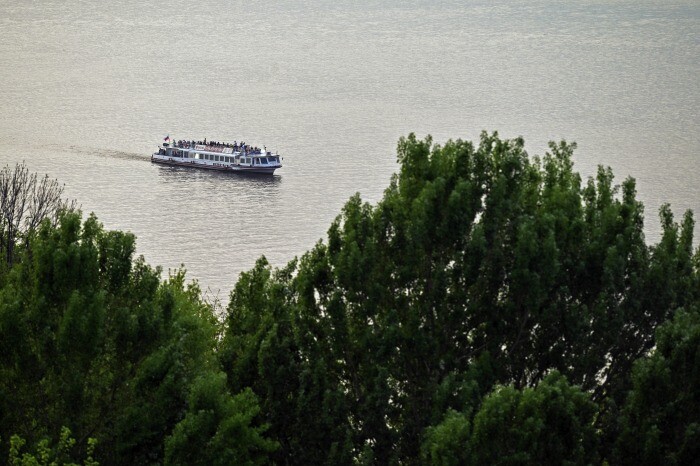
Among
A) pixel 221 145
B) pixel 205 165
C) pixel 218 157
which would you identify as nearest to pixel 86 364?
pixel 218 157

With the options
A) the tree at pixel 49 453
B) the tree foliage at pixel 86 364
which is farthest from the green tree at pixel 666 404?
the tree at pixel 49 453

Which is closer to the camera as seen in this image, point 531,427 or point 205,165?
point 531,427

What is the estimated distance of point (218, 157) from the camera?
7831cm

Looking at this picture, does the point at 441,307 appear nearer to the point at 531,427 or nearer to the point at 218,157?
the point at 531,427

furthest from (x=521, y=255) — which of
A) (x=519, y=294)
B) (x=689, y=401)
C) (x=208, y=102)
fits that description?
(x=208, y=102)

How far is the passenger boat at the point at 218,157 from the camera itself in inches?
3007

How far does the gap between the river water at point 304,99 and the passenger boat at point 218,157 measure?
0.77 metres

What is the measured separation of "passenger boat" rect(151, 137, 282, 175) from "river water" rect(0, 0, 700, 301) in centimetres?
77

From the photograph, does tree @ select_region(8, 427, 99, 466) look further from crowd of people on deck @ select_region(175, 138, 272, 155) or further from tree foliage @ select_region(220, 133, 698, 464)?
crowd of people on deck @ select_region(175, 138, 272, 155)

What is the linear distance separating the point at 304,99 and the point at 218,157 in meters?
17.2

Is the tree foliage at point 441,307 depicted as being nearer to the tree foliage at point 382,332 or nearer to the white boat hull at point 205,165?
the tree foliage at point 382,332

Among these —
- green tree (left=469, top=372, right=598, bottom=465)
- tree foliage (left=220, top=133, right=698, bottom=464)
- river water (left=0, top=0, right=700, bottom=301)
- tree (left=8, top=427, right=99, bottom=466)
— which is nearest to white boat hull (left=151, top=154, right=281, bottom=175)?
river water (left=0, top=0, right=700, bottom=301)

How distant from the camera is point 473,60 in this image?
370 ft

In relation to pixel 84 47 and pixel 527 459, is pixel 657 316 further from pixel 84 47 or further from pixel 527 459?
pixel 84 47
